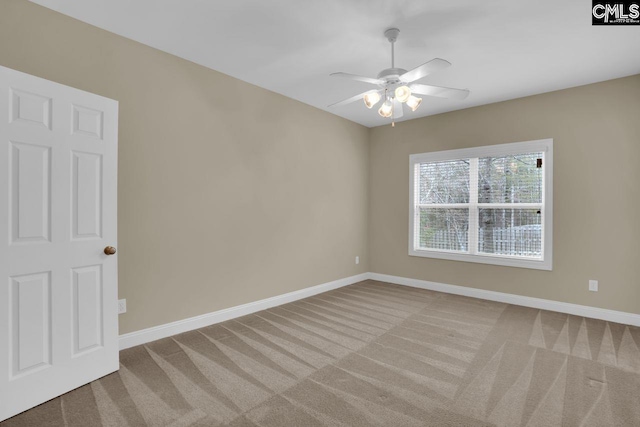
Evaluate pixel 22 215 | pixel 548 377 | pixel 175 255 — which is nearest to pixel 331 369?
pixel 548 377

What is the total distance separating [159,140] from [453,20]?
2.76 metres

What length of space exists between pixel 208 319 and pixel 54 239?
1.71 m

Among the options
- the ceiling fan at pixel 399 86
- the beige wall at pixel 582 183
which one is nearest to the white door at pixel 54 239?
the ceiling fan at pixel 399 86

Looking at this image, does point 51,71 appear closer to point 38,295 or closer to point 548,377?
point 38,295

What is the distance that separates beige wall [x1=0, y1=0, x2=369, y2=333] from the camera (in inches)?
102

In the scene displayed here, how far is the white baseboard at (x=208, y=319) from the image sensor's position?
9.39 ft

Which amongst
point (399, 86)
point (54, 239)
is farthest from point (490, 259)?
point (54, 239)

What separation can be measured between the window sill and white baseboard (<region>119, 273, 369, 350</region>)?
1.62 meters

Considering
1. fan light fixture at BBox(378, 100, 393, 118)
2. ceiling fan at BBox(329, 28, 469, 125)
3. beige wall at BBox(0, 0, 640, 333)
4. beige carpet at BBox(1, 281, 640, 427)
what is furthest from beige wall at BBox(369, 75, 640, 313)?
fan light fixture at BBox(378, 100, 393, 118)

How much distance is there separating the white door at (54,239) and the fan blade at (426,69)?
2.25 meters

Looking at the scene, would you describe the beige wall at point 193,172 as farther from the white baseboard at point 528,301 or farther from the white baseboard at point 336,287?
the white baseboard at point 528,301

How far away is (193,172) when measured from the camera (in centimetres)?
328

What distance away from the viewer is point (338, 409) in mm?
2006

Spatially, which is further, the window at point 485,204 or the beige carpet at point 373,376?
the window at point 485,204
